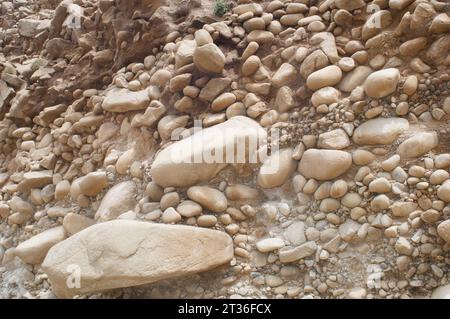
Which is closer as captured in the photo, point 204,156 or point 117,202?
point 204,156

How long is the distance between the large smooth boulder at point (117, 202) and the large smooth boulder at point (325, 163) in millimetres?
1221

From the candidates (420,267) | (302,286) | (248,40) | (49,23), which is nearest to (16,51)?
(49,23)

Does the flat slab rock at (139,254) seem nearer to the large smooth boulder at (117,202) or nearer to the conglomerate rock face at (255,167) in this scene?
the conglomerate rock face at (255,167)

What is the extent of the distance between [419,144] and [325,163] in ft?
1.70

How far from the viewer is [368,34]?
2.72 metres

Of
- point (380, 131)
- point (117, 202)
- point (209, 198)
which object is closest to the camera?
point (380, 131)

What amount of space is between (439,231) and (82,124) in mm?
2849

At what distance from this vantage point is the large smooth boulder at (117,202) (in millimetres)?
2824

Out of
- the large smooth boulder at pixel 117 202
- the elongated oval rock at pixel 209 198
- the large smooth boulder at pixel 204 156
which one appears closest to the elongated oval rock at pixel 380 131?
the large smooth boulder at pixel 204 156

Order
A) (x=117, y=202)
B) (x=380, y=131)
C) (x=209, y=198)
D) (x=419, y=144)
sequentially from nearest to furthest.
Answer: (x=419, y=144) < (x=380, y=131) < (x=209, y=198) < (x=117, y=202)

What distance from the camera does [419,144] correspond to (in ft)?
7.39

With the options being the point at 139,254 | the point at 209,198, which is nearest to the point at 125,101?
the point at 209,198

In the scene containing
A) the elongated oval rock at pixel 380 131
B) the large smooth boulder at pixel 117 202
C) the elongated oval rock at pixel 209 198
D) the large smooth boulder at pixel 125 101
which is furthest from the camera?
the large smooth boulder at pixel 125 101

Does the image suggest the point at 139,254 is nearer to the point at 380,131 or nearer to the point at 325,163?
the point at 325,163
